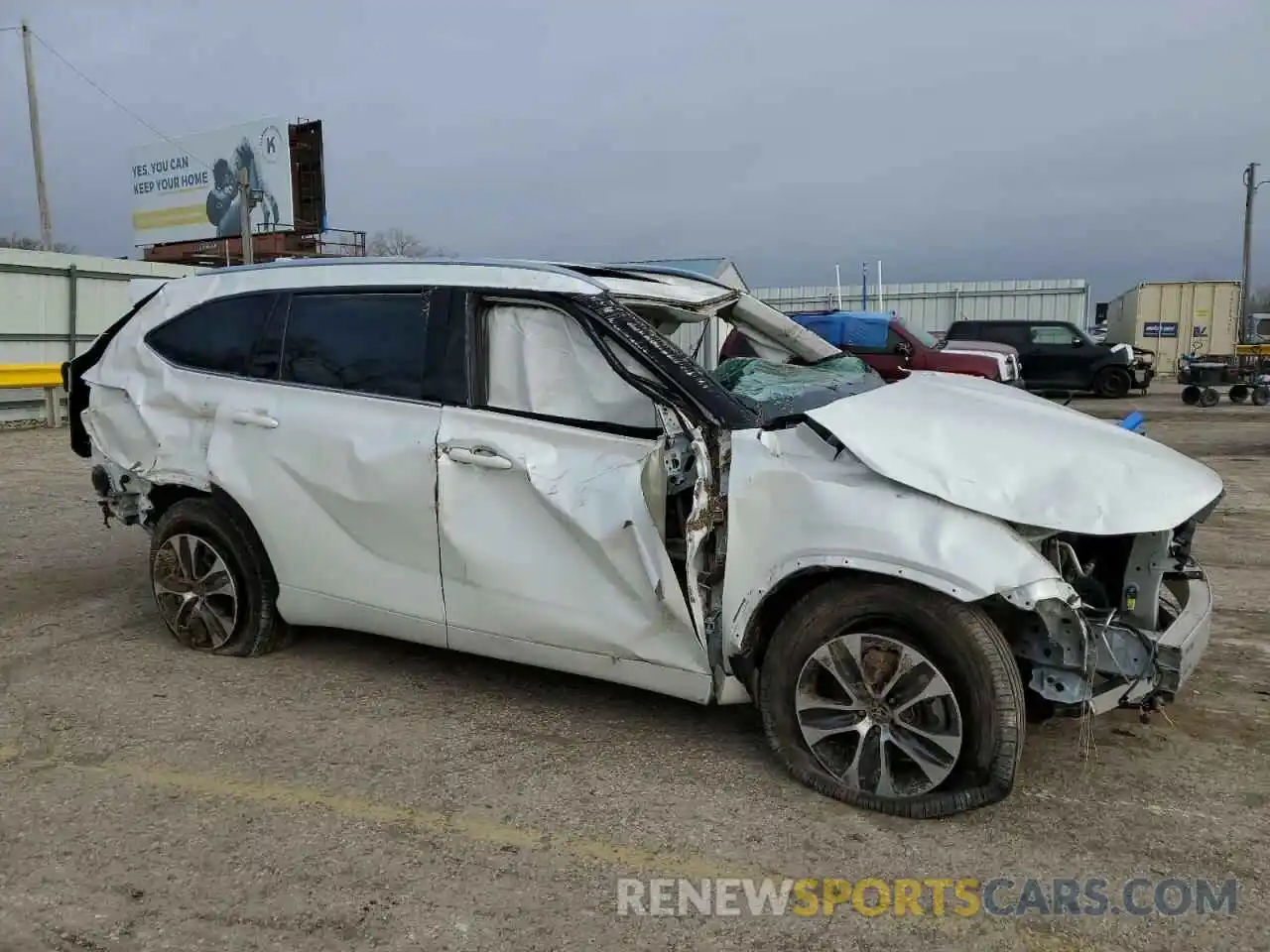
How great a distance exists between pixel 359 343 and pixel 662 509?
1609 millimetres

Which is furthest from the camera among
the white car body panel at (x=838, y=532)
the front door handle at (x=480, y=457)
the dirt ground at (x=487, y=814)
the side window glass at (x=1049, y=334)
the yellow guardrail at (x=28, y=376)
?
the side window glass at (x=1049, y=334)

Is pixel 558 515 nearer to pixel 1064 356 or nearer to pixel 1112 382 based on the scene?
pixel 1064 356

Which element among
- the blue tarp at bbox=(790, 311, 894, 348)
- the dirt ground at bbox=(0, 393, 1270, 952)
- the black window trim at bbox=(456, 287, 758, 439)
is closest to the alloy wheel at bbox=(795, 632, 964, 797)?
the dirt ground at bbox=(0, 393, 1270, 952)

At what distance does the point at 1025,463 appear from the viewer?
3.15 metres

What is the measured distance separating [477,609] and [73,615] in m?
2.96

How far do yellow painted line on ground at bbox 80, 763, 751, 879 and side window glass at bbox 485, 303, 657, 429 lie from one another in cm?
144

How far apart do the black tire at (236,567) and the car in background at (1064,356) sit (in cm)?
1956

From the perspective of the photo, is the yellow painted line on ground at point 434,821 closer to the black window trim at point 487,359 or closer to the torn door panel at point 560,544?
the torn door panel at point 560,544

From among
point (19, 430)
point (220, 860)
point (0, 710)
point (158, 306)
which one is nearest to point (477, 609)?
point (220, 860)

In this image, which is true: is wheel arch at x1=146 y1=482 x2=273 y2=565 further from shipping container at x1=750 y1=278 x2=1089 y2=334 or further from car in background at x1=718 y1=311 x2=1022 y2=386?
shipping container at x1=750 y1=278 x2=1089 y2=334

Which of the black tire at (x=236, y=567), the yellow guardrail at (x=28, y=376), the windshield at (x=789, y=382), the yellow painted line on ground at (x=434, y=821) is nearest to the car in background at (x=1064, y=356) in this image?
the yellow guardrail at (x=28, y=376)

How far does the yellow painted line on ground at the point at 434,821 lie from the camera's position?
292 cm

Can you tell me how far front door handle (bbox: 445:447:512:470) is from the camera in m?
3.70

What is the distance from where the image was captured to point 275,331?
4.43m
